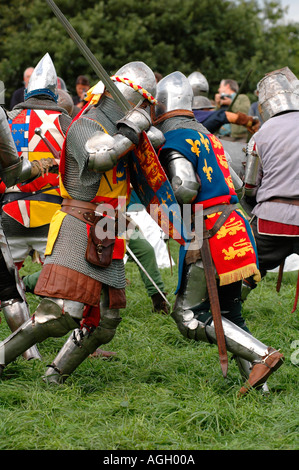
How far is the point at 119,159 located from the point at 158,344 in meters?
1.55

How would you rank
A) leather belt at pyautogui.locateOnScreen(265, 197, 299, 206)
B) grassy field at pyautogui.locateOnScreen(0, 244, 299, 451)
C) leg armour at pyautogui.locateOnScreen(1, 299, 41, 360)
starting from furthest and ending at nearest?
leather belt at pyautogui.locateOnScreen(265, 197, 299, 206) < leg armour at pyautogui.locateOnScreen(1, 299, 41, 360) < grassy field at pyautogui.locateOnScreen(0, 244, 299, 451)

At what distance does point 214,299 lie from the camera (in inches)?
142

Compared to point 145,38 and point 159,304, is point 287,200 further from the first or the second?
point 145,38

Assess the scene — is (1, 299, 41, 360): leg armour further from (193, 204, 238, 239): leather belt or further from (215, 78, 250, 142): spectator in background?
(215, 78, 250, 142): spectator in background

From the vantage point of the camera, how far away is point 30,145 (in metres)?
4.57

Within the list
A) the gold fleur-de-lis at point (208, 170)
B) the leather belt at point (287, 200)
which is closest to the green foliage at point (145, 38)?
the leather belt at point (287, 200)

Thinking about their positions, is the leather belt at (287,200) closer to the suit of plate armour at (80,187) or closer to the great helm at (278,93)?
the great helm at (278,93)

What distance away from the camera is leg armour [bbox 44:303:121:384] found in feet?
12.3

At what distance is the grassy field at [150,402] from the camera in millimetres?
2990

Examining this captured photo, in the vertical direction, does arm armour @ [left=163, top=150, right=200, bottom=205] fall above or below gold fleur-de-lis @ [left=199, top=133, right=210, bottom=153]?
below

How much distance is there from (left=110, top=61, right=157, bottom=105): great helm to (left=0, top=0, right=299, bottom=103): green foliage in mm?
12060

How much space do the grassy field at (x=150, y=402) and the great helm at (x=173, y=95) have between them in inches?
58.4

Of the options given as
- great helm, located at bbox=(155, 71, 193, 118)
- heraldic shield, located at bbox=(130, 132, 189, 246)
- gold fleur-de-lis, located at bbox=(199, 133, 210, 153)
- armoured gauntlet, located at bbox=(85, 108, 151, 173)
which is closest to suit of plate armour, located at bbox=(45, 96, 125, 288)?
armoured gauntlet, located at bbox=(85, 108, 151, 173)

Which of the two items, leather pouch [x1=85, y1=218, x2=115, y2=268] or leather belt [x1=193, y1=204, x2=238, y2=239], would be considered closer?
leather pouch [x1=85, y1=218, x2=115, y2=268]
